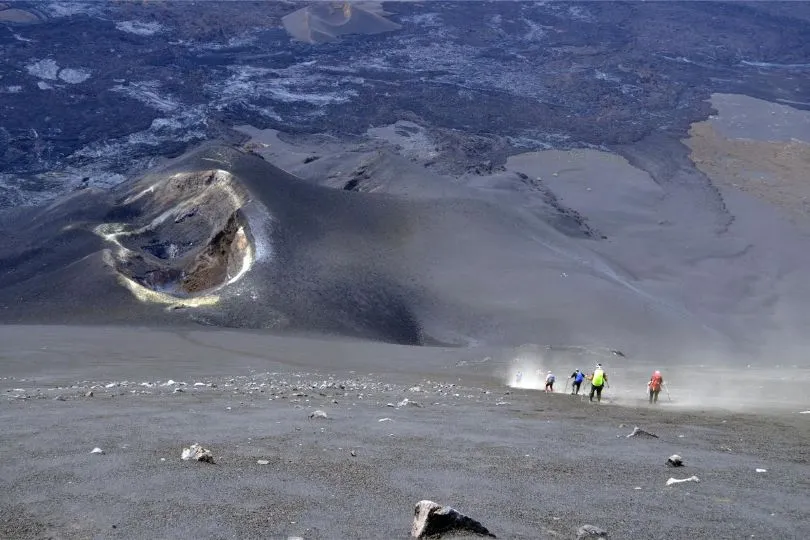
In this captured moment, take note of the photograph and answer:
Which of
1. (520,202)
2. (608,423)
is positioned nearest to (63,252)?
(520,202)

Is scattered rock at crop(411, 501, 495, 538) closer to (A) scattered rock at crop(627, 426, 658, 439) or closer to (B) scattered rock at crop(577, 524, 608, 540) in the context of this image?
(B) scattered rock at crop(577, 524, 608, 540)

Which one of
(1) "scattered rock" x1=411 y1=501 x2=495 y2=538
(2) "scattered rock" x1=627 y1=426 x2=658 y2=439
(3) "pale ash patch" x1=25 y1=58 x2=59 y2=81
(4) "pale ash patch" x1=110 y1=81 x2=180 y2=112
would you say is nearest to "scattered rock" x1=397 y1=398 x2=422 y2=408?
(2) "scattered rock" x1=627 y1=426 x2=658 y2=439

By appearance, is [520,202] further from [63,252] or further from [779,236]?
[63,252]

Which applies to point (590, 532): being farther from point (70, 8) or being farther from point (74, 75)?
point (70, 8)

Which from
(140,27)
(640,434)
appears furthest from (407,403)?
(140,27)

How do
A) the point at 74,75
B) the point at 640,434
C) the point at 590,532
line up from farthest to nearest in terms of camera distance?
the point at 74,75
the point at 640,434
the point at 590,532

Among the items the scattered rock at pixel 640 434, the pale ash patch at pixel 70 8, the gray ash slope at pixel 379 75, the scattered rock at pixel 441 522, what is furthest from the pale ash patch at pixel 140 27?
the scattered rock at pixel 441 522

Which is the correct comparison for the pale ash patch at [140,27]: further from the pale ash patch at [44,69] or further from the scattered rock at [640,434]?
the scattered rock at [640,434]
